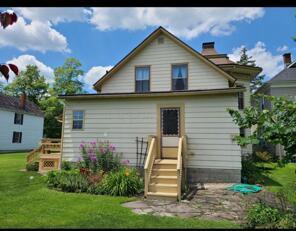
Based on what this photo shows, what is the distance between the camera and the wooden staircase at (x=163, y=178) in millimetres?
7492

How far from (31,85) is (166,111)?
3931cm

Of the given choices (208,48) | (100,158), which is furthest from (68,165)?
(208,48)

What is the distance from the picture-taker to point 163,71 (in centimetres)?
1322

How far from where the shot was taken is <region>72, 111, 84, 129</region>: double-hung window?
11.3 metres

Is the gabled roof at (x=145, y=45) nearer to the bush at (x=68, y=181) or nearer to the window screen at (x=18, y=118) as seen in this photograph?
the bush at (x=68, y=181)

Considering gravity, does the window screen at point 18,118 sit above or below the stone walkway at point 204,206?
above

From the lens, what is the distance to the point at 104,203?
21.9ft

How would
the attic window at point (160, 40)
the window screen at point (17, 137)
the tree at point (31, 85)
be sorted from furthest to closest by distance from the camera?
the tree at point (31, 85)
the window screen at point (17, 137)
the attic window at point (160, 40)

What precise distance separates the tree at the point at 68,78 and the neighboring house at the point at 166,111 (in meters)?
30.3

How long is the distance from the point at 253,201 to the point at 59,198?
574 cm

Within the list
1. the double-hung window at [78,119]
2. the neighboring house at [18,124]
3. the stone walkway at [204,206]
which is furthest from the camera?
the neighboring house at [18,124]

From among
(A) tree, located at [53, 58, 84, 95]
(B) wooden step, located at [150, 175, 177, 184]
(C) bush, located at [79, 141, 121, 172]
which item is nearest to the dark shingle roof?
(A) tree, located at [53, 58, 84, 95]

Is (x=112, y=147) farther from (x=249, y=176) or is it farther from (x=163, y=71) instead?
(x=249, y=176)

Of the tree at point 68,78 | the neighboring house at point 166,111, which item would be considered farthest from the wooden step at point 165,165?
the tree at point 68,78
